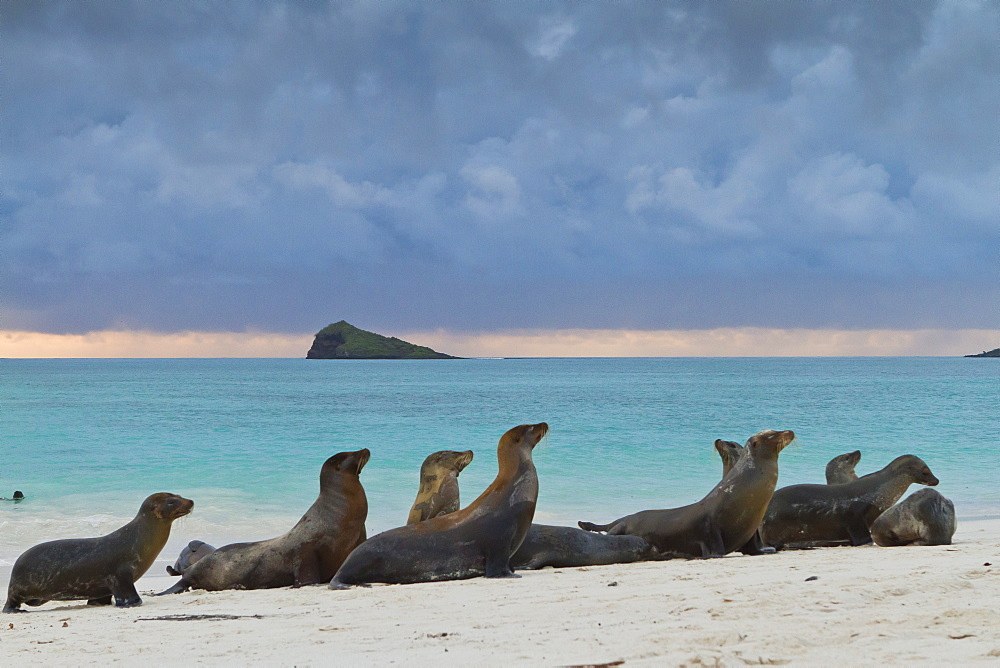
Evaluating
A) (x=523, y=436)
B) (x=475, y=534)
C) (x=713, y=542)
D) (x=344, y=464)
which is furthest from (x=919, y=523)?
(x=344, y=464)

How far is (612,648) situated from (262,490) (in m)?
15.4

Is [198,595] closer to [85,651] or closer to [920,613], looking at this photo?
[85,651]

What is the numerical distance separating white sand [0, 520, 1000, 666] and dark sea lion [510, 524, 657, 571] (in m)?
0.70

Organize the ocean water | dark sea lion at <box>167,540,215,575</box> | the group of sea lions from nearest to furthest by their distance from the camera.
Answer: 1. the group of sea lions
2. dark sea lion at <box>167,540,215,575</box>
3. the ocean water

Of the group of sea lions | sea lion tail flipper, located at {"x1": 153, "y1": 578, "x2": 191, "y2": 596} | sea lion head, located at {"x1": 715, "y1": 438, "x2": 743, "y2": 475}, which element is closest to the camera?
the group of sea lions

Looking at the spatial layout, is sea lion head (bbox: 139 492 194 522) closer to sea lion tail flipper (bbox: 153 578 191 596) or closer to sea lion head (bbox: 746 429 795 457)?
sea lion tail flipper (bbox: 153 578 191 596)

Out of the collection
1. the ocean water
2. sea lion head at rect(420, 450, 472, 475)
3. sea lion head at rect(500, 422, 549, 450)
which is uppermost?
sea lion head at rect(500, 422, 549, 450)

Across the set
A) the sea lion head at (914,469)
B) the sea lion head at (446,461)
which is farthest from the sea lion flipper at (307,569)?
the sea lion head at (914,469)

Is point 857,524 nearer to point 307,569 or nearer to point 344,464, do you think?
point 344,464

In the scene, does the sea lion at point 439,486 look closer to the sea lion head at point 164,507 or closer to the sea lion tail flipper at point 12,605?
the sea lion head at point 164,507

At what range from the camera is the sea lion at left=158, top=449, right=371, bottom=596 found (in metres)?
8.02

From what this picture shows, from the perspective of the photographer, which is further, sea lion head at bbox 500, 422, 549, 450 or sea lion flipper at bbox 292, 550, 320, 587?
sea lion head at bbox 500, 422, 549, 450

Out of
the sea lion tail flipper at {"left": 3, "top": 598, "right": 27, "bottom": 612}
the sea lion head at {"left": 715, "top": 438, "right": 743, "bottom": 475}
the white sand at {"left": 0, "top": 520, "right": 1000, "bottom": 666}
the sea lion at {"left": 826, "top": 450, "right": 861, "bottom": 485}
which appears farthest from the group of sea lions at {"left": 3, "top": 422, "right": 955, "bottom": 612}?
the sea lion at {"left": 826, "top": 450, "right": 861, "bottom": 485}

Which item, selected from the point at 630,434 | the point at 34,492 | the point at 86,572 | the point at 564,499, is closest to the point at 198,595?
the point at 86,572
